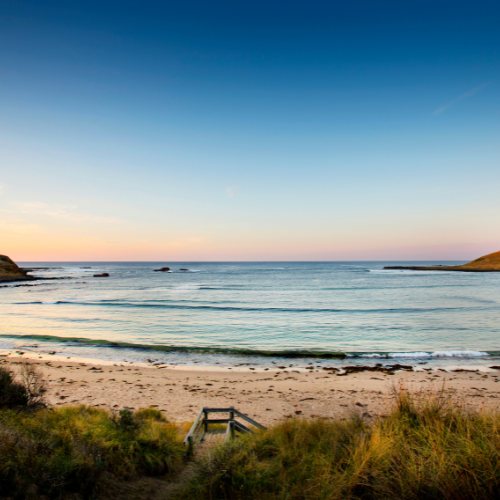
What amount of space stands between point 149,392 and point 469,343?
18007 mm

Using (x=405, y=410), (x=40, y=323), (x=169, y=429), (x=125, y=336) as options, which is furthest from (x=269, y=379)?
(x=40, y=323)

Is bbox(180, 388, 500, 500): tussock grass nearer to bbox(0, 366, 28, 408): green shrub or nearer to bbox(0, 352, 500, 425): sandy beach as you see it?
bbox(0, 352, 500, 425): sandy beach

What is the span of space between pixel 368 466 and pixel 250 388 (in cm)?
774

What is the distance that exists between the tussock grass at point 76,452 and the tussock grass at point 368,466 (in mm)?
1342

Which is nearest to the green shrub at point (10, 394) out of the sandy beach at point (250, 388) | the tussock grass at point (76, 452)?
the tussock grass at point (76, 452)

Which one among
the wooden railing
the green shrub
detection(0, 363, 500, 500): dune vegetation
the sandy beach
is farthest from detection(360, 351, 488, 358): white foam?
the green shrub

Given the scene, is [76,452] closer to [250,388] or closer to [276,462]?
[276,462]

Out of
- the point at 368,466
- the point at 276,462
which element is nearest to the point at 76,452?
the point at 276,462

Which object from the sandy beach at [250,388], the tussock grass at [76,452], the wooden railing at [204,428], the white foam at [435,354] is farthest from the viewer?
the white foam at [435,354]

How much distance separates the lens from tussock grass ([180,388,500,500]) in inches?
154

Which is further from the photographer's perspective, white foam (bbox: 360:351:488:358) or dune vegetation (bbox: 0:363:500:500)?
white foam (bbox: 360:351:488:358)

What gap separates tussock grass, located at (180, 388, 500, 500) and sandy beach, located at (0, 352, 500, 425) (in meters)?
3.51

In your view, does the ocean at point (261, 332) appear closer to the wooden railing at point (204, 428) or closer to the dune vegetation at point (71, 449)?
the wooden railing at point (204, 428)

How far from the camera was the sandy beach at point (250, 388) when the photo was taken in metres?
9.67
